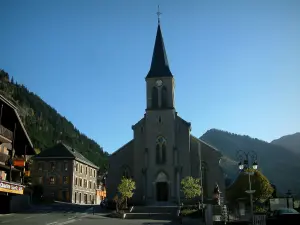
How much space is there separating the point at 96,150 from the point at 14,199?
111877 mm

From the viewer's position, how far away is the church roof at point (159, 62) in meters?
49.7

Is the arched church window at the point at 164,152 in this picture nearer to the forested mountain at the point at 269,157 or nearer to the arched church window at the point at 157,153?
the arched church window at the point at 157,153

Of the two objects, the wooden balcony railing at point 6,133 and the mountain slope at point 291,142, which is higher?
the mountain slope at point 291,142

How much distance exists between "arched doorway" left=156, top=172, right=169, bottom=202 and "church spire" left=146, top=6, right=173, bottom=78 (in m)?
14.1

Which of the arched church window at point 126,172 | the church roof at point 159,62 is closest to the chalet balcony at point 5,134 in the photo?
the arched church window at point 126,172

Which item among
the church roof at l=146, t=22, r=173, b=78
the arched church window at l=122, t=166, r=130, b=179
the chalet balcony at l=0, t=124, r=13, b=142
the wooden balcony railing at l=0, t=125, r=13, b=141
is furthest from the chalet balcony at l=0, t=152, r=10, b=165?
the church roof at l=146, t=22, r=173, b=78

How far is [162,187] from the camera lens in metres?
46.1

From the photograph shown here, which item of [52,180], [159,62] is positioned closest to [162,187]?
[159,62]

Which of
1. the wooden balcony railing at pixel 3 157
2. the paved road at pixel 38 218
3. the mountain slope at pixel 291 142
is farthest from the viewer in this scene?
the mountain slope at pixel 291 142

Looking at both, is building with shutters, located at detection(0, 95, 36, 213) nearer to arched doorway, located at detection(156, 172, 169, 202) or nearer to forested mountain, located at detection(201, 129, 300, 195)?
Answer: arched doorway, located at detection(156, 172, 169, 202)

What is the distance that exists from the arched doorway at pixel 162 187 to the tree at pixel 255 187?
11500 millimetres

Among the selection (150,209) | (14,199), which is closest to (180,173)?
(150,209)

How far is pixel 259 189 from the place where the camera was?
164ft

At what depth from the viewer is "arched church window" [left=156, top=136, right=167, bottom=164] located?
154 ft
